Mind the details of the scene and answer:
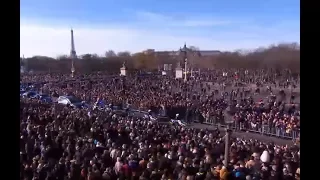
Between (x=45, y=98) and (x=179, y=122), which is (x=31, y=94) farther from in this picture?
(x=179, y=122)

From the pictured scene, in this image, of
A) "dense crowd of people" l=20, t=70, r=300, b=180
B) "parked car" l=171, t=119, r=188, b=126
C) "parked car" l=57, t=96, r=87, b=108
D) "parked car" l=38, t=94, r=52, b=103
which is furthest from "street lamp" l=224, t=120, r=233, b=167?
"parked car" l=38, t=94, r=52, b=103

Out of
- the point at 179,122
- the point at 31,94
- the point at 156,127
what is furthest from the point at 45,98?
the point at 179,122

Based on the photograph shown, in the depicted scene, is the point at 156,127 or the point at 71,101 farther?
the point at 71,101

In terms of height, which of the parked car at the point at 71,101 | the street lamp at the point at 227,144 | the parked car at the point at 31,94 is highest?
the parked car at the point at 31,94

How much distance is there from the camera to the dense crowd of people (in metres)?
2.27

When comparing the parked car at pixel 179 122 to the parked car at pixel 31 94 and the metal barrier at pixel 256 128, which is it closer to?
the metal barrier at pixel 256 128

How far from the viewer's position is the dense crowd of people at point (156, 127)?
2.27m

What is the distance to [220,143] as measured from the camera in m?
2.54

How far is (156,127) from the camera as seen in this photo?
9.43ft

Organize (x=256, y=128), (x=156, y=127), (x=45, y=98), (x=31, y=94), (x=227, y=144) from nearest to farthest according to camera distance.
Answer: (x=227, y=144) < (x=156, y=127) < (x=256, y=128) < (x=31, y=94) < (x=45, y=98)

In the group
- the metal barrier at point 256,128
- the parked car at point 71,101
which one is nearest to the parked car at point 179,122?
the metal barrier at point 256,128

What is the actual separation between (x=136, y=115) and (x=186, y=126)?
0.48 metres

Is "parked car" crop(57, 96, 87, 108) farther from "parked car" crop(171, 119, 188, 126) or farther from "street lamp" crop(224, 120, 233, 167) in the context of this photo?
"street lamp" crop(224, 120, 233, 167)
